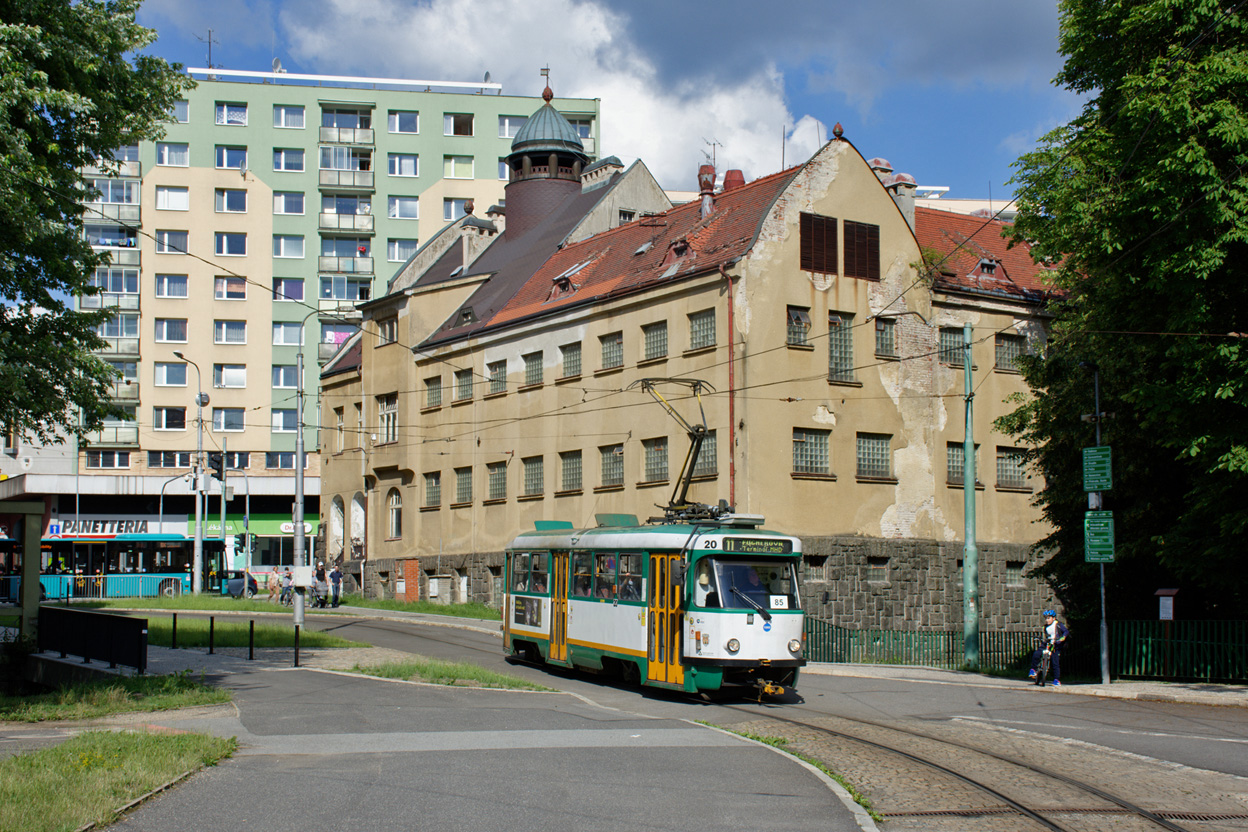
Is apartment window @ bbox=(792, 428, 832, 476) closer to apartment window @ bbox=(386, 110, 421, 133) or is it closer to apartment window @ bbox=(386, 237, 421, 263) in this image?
apartment window @ bbox=(386, 237, 421, 263)

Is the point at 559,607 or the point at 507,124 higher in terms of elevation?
the point at 507,124

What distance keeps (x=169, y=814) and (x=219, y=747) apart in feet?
9.70

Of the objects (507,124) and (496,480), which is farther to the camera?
(507,124)

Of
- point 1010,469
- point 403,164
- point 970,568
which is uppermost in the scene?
point 403,164

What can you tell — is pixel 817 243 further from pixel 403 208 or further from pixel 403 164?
pixel 403 164

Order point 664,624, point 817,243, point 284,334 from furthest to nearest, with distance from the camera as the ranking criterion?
point 284,334 → point 817,243 → point 664,624

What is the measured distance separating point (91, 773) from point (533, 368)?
1229 inches

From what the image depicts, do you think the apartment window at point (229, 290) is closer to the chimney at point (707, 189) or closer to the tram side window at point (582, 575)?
the chimney at point (707, 189)

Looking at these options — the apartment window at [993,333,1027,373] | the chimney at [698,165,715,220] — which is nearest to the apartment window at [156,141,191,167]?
the chimney at [698,165,715,220]

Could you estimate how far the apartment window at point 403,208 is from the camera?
233ft

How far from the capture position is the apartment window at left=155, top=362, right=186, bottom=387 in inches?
2657

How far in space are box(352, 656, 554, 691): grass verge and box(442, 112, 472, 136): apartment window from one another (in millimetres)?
55072

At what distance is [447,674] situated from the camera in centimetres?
2044

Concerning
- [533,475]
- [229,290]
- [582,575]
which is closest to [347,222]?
[229,290]
